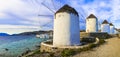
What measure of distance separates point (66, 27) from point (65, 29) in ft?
0.71

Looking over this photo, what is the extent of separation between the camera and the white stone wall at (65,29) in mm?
18141

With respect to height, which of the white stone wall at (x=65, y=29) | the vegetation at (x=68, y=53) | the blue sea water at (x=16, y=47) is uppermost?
the white stone wall at (x=65, y=29)

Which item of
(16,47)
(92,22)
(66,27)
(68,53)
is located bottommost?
(16,47)

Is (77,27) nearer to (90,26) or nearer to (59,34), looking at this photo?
(59,34)

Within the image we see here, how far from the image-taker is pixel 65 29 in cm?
1814

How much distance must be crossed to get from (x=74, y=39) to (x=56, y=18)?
2.78 metres

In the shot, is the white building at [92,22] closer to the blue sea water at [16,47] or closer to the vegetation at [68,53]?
the blue sea water at [16,47]

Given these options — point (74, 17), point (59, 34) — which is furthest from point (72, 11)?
point (59, 34)

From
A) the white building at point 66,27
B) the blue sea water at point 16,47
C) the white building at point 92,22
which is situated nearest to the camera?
the white building at point 66,27

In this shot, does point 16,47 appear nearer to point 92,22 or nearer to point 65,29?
point 92,22

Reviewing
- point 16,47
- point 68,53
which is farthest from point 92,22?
point 68,53

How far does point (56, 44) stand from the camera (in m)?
18.6

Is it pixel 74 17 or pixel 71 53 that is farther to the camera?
pixel 74 17

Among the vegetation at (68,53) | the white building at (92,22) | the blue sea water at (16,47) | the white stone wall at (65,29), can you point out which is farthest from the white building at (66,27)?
the white building at (92,22)
